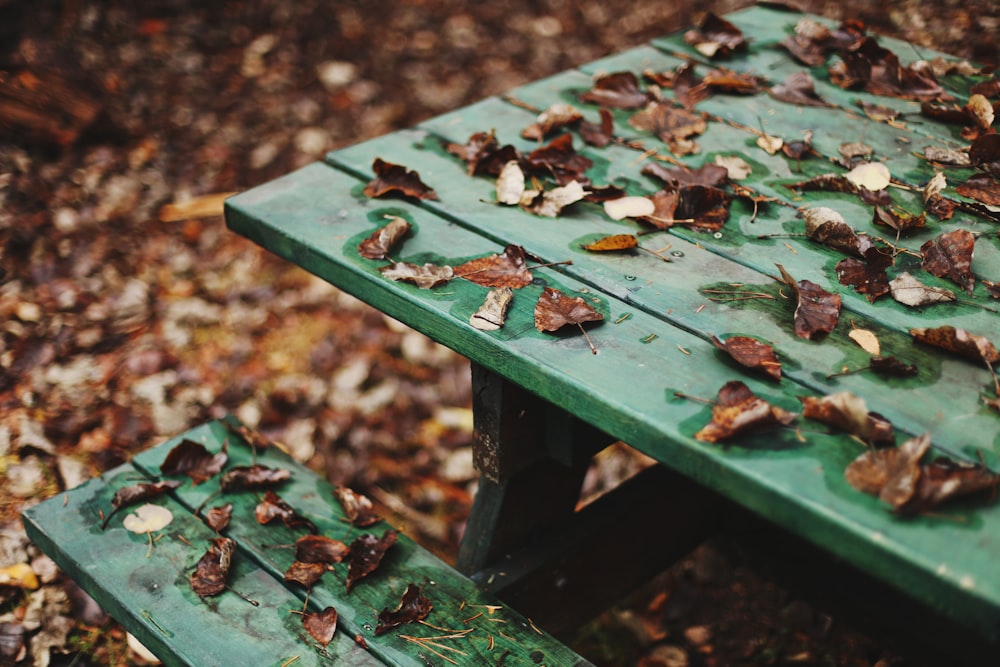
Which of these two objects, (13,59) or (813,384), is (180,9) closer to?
(13,59)

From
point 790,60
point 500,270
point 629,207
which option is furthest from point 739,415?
point 790,60

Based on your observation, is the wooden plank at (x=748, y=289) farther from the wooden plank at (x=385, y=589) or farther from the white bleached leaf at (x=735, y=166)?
the wooden plank at (x=385, y=589)

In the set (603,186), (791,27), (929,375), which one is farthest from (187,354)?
(929,375)

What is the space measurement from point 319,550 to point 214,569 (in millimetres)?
175

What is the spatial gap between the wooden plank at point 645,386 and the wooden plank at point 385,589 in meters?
0.47

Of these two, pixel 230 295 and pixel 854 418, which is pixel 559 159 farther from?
pixel 230 295

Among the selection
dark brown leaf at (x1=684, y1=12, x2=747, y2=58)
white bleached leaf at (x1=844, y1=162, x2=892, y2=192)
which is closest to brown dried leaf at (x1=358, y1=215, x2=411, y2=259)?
white bleached leaf at (x1=844, y1=162, x2=892, y2=192)

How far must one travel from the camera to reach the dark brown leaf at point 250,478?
5.30ft

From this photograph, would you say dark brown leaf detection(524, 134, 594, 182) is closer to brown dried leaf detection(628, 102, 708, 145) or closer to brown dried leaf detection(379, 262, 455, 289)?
brown dried leaf detection(628, 102, 708, 145)

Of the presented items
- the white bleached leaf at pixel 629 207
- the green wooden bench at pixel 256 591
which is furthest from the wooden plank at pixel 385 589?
the white bleached leaf at pixel 629 207

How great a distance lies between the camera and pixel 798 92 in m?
1.86

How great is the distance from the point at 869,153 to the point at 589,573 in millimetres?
1002

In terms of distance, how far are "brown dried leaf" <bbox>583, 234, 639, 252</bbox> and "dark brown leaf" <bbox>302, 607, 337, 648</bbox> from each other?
71 cm

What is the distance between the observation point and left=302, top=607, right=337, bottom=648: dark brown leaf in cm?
130
